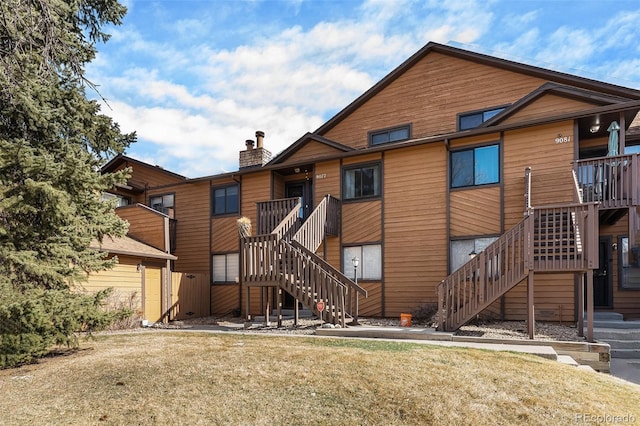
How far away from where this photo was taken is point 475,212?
11.4 m

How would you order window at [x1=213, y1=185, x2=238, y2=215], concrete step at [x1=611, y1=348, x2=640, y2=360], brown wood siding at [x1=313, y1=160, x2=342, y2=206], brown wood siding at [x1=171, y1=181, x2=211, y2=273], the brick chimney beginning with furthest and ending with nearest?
the brick chimney
brown wood siding at [x1=171, y1=181, x2=211, y2=273]
window at [x1=213, y1=185, x2=238, y2=215]
brown wood siding at [x1=313, y1=160, x2=342, y2=206]
concrete step at [x1=611, y1=348, x2=640, y2=360]

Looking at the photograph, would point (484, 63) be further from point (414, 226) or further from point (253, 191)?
point (253, 191)

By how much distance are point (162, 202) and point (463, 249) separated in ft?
40.7

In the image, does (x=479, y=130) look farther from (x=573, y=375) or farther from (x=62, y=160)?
(x=62, y=160)

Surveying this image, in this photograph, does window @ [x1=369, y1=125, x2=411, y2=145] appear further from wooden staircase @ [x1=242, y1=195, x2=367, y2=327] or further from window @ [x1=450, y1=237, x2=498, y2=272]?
window @ [x1=450, y1=237, x2=498, y2=272]

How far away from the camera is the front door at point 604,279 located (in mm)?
11203

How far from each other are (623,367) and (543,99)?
7.45 metres

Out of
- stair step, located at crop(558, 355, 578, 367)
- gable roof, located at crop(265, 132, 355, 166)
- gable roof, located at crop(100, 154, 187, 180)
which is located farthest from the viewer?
gable roof, located at crop(100, 154, 187, 180)

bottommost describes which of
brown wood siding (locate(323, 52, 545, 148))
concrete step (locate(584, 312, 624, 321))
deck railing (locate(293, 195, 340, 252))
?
concrete step (locate(584, 312, 624, 321))

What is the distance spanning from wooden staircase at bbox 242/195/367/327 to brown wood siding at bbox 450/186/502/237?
3.70 meters

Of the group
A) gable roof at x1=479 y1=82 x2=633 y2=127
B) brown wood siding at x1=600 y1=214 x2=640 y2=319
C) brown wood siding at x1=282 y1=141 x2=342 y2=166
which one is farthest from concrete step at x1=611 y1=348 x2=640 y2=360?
brown wood siding at x1=282 y1=141 x2=342 y2=166

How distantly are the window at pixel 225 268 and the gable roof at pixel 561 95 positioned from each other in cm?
989

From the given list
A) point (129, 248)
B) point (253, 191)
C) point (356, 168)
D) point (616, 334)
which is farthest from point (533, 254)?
point (129, 248)

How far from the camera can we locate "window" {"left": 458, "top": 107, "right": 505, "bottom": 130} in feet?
43.4
